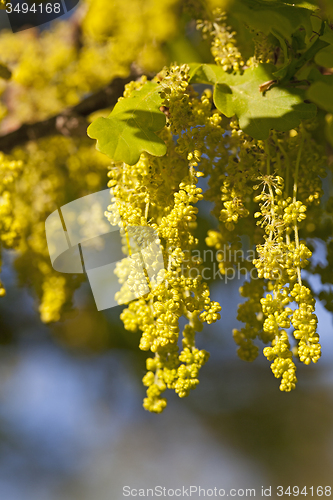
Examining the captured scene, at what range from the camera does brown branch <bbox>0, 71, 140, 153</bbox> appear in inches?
28.1

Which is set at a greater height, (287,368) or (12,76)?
(12,76)

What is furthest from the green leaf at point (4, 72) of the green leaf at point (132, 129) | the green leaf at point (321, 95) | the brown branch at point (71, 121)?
the green leaf at point (321, 95)

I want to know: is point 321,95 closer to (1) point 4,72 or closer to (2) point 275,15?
(2) point 275,15

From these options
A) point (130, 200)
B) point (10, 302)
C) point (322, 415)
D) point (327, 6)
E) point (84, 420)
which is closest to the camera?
point (327, 6)

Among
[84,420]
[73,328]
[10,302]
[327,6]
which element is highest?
[327,6]

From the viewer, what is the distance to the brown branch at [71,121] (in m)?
0.71

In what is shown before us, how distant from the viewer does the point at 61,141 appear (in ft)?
3.14

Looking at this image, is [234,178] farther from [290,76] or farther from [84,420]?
[84,420]

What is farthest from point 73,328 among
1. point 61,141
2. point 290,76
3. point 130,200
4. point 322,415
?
point 322,415

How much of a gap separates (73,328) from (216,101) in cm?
119

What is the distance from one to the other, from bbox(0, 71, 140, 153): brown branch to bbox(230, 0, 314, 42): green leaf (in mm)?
327

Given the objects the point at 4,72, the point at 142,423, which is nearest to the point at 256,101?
the point at 4,72

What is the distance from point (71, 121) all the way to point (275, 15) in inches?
17.6

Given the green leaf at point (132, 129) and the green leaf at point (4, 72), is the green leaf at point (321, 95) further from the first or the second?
the green leaf at point (4, 72)
